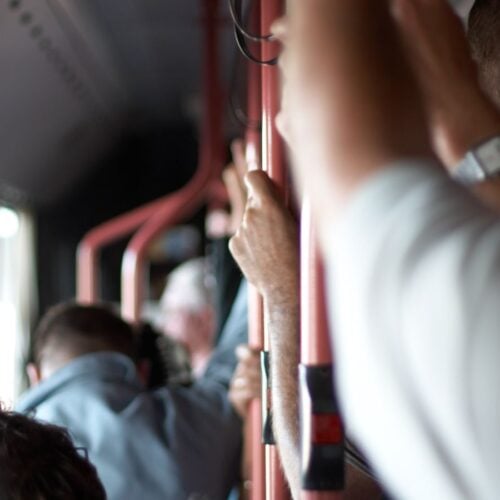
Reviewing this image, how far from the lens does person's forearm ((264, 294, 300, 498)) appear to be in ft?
3.35

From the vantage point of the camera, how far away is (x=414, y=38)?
0.65 meters

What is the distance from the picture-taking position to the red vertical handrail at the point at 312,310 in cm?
83

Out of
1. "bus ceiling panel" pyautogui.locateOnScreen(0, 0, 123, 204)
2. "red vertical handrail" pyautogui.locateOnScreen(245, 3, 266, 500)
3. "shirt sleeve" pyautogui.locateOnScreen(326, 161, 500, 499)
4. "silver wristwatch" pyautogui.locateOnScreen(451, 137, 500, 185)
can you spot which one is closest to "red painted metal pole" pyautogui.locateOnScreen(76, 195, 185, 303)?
"bus ceiling panel" pyautogui.locateOnScreen(0, 0, 123, 204)

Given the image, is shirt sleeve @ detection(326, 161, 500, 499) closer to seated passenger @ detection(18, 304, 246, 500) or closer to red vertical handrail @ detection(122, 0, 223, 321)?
seated passenger @ detection(18, 304, 246, 500)

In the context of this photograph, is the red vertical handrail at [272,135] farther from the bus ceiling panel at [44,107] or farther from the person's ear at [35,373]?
the bus ceiling panel at [44,107]

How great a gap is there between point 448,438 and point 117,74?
4.59 m

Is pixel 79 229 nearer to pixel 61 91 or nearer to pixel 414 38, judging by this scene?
pixel 61 91

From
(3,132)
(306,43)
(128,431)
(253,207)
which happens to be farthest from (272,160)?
(3,132)

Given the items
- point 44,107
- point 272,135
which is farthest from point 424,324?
point 44,107

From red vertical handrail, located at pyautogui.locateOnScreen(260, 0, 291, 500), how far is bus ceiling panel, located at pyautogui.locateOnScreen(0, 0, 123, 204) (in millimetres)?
2011

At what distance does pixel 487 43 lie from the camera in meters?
1.09

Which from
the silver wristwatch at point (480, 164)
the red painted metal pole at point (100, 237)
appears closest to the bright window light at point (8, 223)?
the red painted metal pole at point (100, 237)

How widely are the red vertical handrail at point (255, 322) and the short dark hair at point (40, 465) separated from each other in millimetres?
308

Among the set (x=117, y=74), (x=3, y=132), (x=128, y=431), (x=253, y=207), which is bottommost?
(x=128, y=431)
